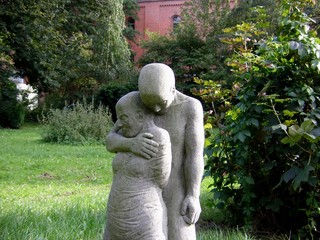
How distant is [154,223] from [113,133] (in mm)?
628

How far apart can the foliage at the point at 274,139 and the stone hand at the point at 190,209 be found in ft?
5.81

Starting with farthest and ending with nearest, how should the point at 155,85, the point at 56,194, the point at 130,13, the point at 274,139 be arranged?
the point at 130,13 < the point at 56,194 < the point at 274,139 < the point at 155,85

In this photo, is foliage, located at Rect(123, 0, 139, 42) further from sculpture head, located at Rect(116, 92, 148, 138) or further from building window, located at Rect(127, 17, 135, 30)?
sculpture head, located at Rect(116, 92, 148, 138)

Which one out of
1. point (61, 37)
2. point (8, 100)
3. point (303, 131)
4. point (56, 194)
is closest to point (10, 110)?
point (8, 100)

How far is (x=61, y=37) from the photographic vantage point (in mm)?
16484

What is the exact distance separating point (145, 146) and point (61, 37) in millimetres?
14733

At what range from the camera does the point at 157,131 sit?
8.63 ft

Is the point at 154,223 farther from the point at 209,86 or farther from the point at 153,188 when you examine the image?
the point at 209,86

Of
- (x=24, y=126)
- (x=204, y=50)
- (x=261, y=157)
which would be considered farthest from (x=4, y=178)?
(x=204, y=50)

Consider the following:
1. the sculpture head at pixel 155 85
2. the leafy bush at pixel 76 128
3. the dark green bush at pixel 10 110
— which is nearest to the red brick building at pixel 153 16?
the dark green bush at pixel 10 110

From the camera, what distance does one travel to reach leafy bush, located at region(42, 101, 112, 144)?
47.8ft

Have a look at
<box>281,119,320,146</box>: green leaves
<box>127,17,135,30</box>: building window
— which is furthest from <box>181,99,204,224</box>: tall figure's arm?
<box>127,17,135,30</box>: building window

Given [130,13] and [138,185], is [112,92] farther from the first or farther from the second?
[138,185]

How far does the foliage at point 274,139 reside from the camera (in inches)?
174
